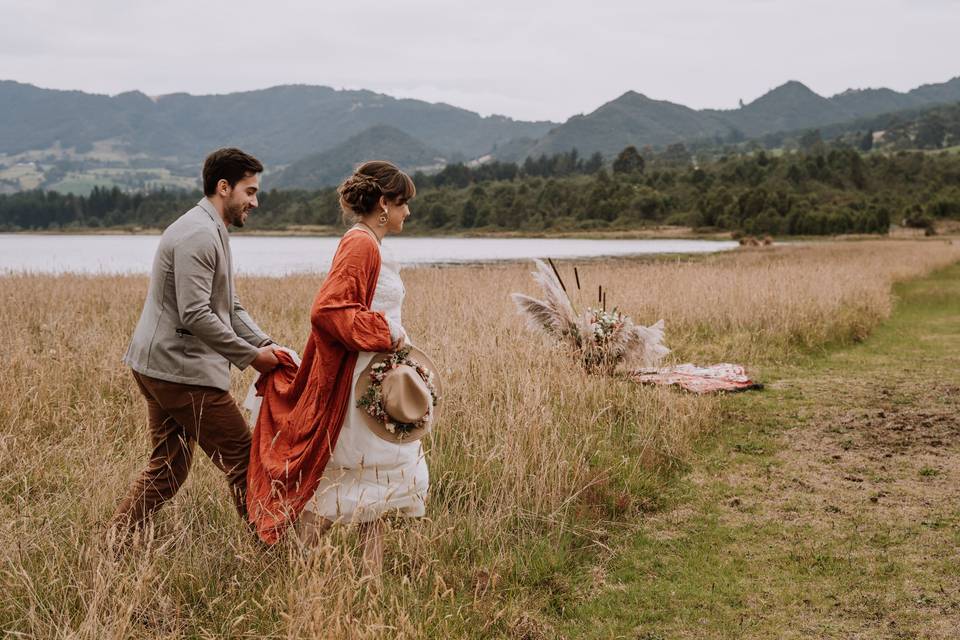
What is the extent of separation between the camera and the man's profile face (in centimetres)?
314

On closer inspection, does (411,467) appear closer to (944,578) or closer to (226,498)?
(226,498)

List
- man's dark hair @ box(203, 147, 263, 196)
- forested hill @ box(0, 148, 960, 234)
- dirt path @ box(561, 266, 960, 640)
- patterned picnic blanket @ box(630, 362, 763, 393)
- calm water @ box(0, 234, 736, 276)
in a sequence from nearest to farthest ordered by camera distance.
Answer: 1. man's dark hair @ box(203, 147, 263, 196)
2. dirt path @ box(561, 266, 960, 640)
3. patterned picnic blanket @ box(630, 362, 763, 393)
4. calm water @ box(0, 234, 736, 276)
5. forested hill @ box(0, 148, 960, 234)

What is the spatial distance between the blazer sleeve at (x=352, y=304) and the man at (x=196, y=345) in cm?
43

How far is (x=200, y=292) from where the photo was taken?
2990 mm

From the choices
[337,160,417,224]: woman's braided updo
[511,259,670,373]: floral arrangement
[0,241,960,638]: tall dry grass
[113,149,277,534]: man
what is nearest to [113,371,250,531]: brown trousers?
[113,149,277,534]: man

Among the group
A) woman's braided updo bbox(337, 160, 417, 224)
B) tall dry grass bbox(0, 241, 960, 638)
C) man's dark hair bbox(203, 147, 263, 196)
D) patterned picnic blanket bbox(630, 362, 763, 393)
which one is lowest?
patterned picnic blanket bbox(630, 362, 763, 393)

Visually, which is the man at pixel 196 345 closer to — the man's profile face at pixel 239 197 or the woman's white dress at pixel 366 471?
the man's profile face at pixel 239 197

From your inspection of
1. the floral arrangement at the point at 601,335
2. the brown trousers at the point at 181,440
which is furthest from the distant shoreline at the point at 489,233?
the brown trousers at the point at 181,440

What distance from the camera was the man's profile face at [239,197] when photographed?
3143 millimetres

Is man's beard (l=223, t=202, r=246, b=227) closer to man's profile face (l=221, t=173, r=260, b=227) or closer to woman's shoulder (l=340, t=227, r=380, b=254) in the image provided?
man's profile face (l=221, t=173, r=260, b=227)

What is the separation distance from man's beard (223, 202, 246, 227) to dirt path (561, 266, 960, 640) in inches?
90.7

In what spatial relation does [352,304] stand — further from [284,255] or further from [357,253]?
[284,255]

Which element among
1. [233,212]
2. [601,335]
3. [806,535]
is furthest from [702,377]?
[233,212]

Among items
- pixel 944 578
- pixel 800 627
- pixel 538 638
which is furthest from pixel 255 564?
pixel 944 578
